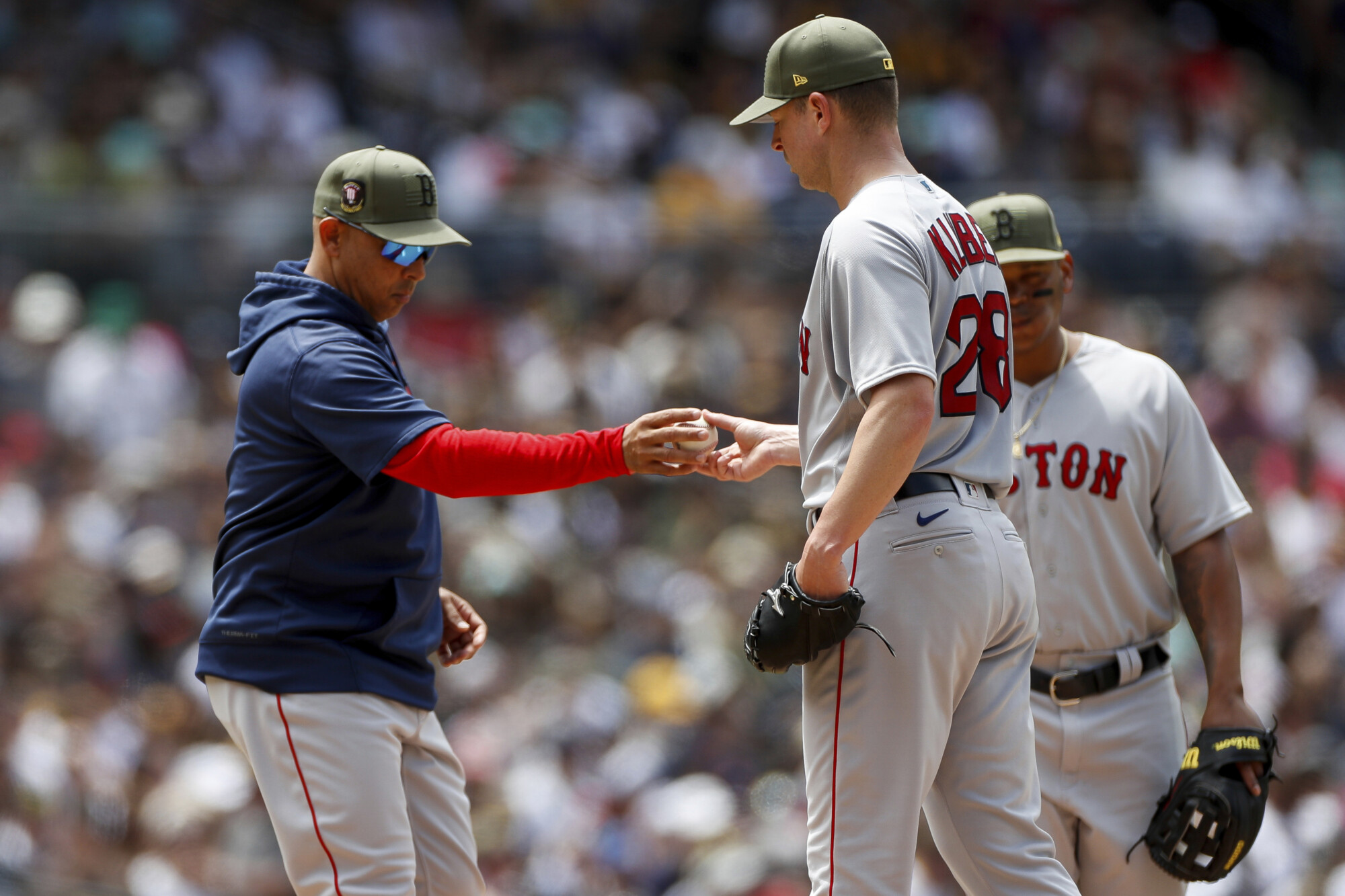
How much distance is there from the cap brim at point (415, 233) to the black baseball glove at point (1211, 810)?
7.18 feet

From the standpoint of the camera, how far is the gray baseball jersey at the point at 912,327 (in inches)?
112

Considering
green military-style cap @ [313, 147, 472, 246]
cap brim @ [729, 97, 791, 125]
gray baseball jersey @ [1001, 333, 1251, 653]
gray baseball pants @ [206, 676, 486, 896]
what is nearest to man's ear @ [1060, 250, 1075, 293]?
gray baseball jersey @ [1001, 333, 1251, 653]

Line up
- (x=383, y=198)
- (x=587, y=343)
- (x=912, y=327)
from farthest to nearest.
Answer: (x=587, y=343)
(x=383, y=198)
(x=912, y=327)

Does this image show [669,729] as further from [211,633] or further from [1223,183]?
[1223,183]

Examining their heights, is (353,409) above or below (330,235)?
below

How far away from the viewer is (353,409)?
3234mm

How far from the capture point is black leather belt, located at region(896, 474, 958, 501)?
2.95 m

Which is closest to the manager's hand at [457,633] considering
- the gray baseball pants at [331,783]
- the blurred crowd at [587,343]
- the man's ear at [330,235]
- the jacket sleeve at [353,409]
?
the gray baseball pants at [331,783]

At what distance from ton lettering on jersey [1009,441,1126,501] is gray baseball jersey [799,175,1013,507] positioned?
2.18 ft

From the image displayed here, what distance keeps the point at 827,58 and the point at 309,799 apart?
79.0 inches

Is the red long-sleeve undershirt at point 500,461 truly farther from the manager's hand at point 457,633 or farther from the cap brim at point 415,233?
the manager's hand at point 457,633

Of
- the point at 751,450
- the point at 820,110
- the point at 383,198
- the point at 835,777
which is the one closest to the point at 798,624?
the point at 835,777

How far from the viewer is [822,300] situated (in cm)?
298

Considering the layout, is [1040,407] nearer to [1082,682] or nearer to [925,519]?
[1082,682]
